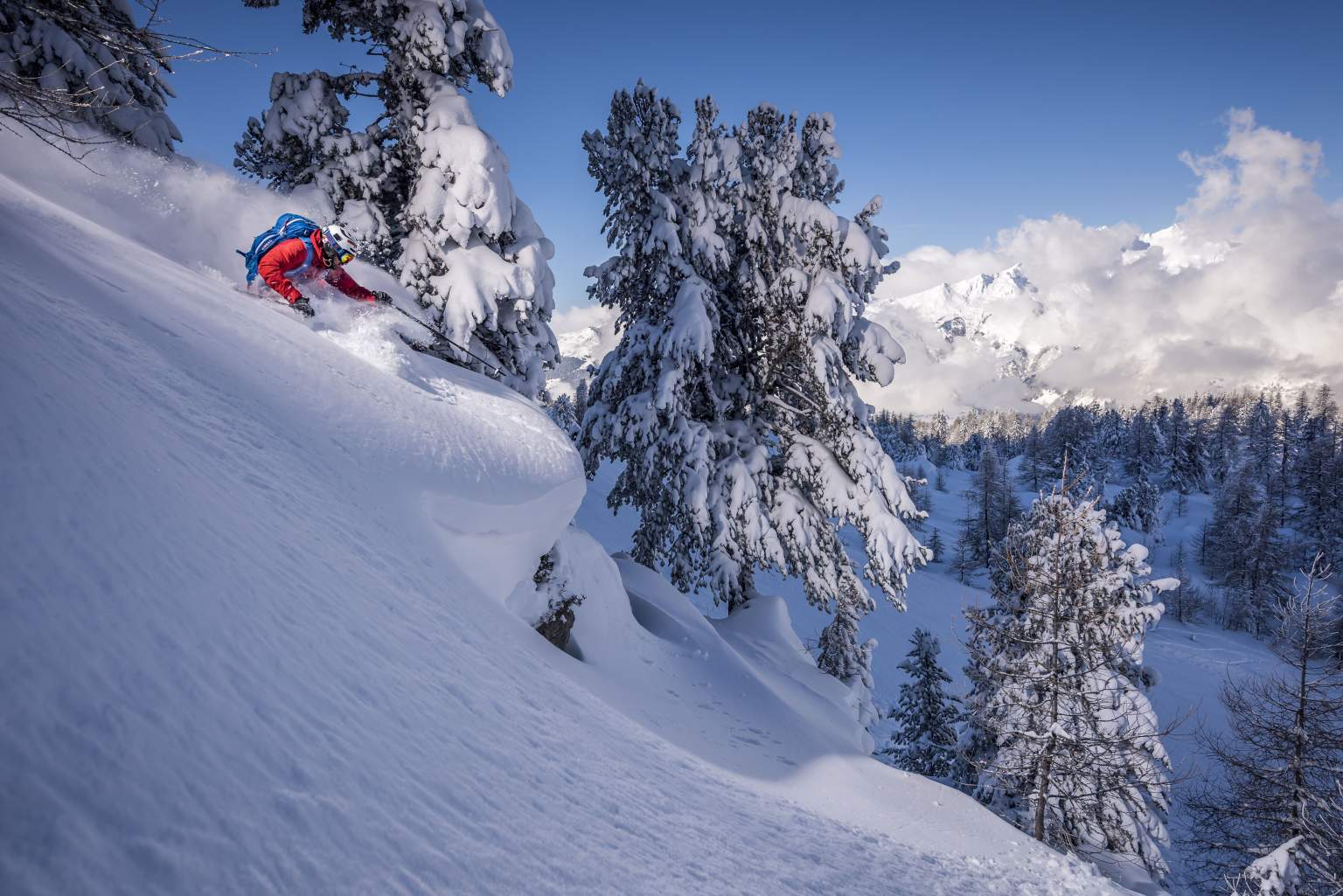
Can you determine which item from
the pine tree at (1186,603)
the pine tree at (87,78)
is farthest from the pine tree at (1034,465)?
the pine tree at (87,78)

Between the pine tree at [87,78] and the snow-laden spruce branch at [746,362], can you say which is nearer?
the pine tree at [87,78]

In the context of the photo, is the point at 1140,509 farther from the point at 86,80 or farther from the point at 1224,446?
the point at 86,80

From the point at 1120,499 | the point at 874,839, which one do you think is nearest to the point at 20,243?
Result: the point at 874,839

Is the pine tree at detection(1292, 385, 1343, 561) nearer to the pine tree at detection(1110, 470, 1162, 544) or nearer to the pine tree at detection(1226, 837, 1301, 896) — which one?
the pine tree at detection(1110, 470, 1162, 544)

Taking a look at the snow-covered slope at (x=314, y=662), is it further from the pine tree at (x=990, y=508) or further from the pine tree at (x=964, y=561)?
the pine tree at (x=990, y=508)

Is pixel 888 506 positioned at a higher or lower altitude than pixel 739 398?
lower

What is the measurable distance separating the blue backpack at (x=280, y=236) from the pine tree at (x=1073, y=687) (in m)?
10.5

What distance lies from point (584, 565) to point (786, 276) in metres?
6.19

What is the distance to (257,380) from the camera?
4.12m

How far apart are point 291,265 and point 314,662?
6206 mm

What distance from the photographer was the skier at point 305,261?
6.52 metres

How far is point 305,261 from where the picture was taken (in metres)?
6.70

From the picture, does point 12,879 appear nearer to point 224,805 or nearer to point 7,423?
point 224,805

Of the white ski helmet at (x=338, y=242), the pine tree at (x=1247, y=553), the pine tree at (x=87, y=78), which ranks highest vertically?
the pine tree at (x=1247, y=553)
